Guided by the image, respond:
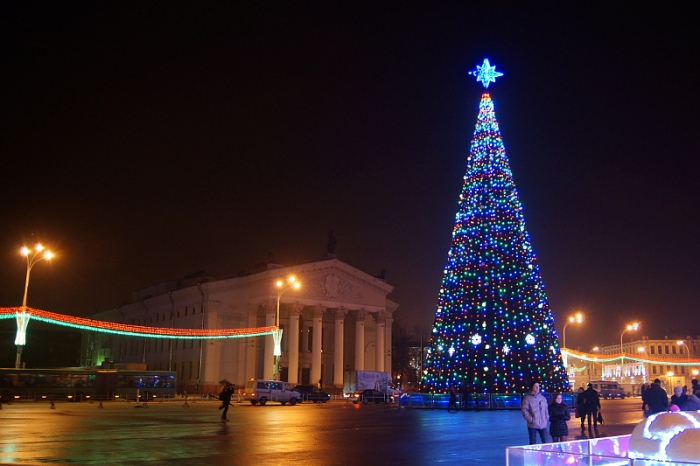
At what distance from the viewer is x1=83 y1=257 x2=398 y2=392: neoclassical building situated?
66312mm

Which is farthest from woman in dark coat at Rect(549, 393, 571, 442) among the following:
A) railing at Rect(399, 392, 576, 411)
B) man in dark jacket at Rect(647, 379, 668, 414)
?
railing at Rect(399, 392, 576, 411)

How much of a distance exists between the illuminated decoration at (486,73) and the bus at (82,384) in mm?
30326

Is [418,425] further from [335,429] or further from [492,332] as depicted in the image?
[492,332]

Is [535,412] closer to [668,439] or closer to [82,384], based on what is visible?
[668,439]

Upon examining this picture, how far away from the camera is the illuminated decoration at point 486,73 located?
3781 centimetres

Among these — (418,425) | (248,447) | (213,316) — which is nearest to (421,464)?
(248,447)

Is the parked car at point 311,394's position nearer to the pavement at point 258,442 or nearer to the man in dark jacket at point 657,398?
the pavement at point 258,442

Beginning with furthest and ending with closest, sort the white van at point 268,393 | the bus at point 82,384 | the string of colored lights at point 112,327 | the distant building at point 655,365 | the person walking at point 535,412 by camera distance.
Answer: the distant building at point 655,365
the bus at point 82,384
the white van at point 268,393
the string of colored lights at point 112,327
the person walking at point 535,412

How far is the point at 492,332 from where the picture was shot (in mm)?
34625

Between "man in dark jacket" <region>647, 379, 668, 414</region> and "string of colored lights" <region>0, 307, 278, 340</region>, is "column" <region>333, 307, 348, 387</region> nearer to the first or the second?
"string of colored lights" <region>0, 307, 278, 340</region>

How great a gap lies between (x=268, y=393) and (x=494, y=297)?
59.5 ft

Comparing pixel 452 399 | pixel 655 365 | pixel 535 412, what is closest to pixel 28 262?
pixel 452 399

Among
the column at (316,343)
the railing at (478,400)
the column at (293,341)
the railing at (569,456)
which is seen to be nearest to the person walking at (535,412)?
the railing at (569,456)

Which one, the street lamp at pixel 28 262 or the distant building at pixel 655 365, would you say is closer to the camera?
the street lamp at pixel 28 262
